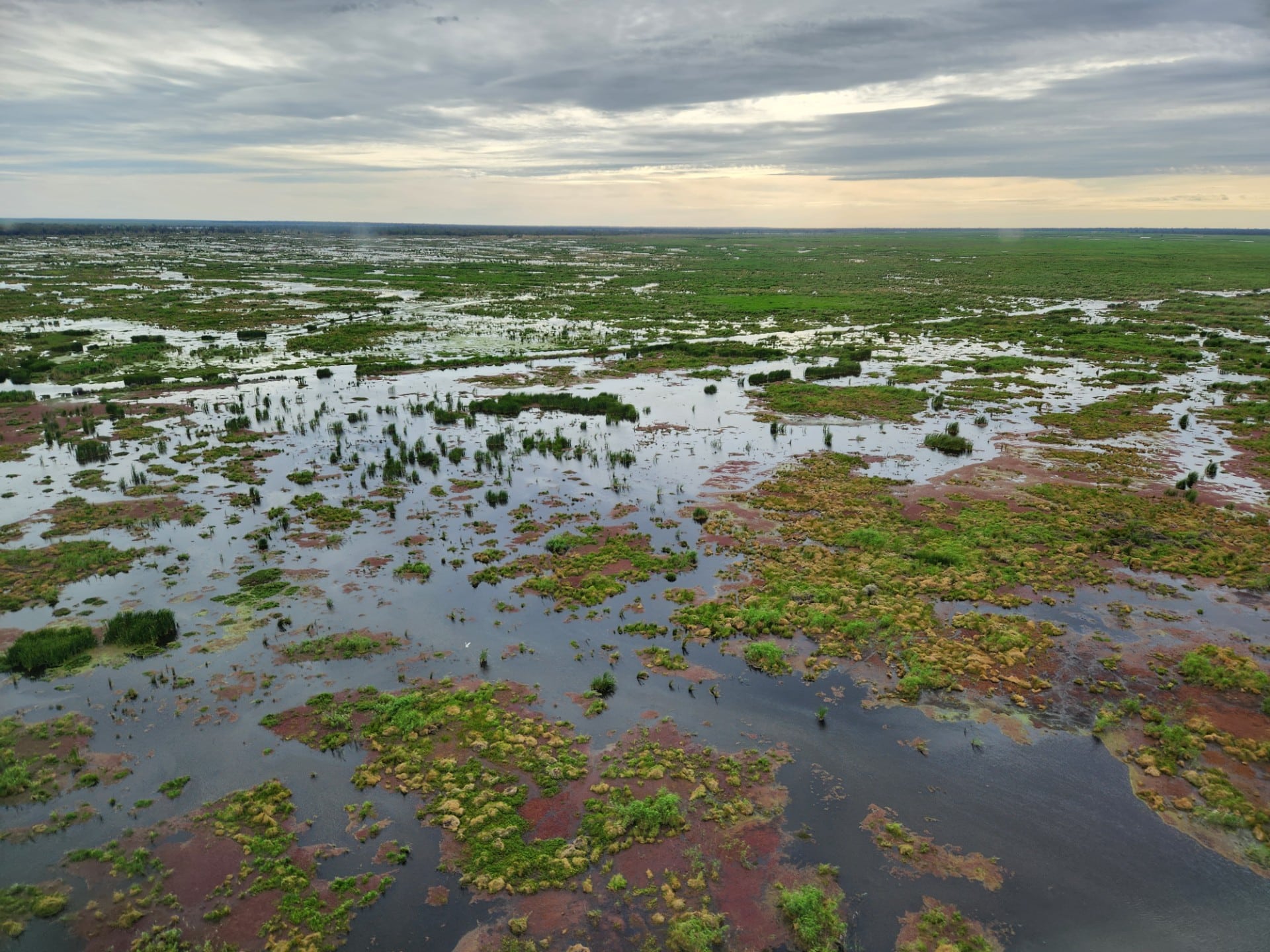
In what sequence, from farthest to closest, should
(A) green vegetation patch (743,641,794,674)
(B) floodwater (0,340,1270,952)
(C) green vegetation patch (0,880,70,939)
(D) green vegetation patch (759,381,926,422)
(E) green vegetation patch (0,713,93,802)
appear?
(D) green vegetation patch (759,381,926,422) → (A) green vegetation patch (743,641,794,674) → (E) green vegetation patch (0,713,93,802) → (B) floodwater (0,340,1270,952) → (C) green vegetation patch (0,880,70,939)

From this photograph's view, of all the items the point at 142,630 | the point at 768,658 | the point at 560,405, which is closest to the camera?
the point at 768,658

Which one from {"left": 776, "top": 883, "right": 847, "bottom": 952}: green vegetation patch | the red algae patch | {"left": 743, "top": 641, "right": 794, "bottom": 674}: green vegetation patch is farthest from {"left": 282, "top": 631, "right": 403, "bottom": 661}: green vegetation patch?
{"left": 776, "top": 883, "right": 847, "bottom": 952}: green vegetation patch

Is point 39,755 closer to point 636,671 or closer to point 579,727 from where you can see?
point 579,727

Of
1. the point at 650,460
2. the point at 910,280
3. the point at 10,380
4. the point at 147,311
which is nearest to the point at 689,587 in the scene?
the point at 650,460

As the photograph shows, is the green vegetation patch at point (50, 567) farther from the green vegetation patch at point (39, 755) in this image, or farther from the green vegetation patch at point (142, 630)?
the green vegetation patch at point (39, 755)

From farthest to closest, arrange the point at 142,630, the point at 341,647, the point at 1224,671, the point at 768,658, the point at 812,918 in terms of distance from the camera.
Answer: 1. the point at 341,647
2. the point at 142,630
3. the point at 768,658
4. the point at 1224,671
5. the point at 812,918

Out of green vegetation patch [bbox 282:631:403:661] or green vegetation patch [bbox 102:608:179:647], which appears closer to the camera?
green vegetation patch [bbox 282:631:403:661]

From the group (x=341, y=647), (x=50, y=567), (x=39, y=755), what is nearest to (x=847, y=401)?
→ (x=341, y=647)

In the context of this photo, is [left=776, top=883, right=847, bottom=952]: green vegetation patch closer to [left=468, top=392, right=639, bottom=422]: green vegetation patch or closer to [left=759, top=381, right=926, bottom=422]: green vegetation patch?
[left=468, top=392, right=639, bottom=422]: green vegetation patch
